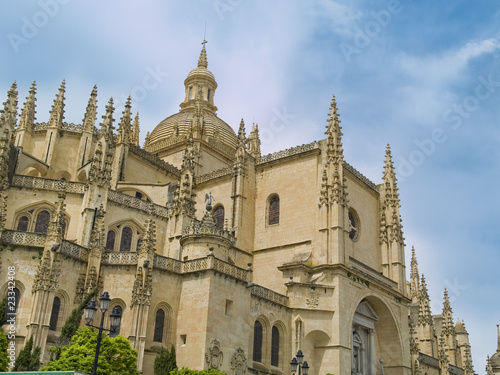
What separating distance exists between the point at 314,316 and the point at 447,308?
27066 millimetres

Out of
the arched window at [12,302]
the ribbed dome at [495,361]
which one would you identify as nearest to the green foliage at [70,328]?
the arched window at [12,302]

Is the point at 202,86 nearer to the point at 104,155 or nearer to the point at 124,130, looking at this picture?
the point at 124,130

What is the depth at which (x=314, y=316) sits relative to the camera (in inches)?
1332

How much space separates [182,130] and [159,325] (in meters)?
28.8

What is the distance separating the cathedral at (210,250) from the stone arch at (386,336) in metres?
0.09

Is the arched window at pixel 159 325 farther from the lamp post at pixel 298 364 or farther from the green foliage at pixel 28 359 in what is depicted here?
the lamp post at pixel 298 364

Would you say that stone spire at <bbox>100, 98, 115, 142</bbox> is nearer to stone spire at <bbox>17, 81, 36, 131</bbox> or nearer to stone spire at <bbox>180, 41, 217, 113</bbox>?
stone spire at <bbox>17, 81, 36, 131</bbox>

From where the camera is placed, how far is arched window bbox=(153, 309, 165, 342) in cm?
2788

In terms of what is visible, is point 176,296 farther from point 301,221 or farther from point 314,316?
point 301,221

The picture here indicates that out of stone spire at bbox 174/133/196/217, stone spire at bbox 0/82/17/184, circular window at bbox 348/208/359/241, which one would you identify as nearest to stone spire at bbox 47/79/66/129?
stone spire at bbox 0/82/17/184

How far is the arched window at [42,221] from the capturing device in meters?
31.8

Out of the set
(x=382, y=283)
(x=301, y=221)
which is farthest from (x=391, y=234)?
(x=301, y=221)

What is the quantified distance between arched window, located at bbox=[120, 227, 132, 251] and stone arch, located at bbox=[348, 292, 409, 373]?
1568cm

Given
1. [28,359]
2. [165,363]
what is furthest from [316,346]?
[28,359]
